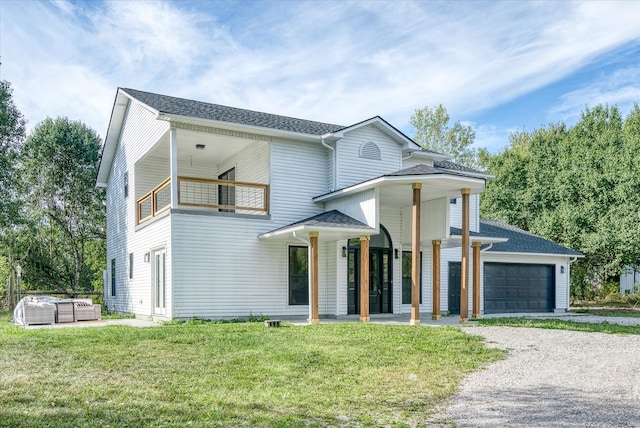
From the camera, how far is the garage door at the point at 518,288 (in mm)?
20156

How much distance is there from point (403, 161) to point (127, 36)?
9.21 meters

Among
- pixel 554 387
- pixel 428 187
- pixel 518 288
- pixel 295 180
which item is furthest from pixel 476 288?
pixel 554 387

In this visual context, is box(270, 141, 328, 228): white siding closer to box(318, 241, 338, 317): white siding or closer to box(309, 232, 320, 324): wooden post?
box(318, 241, 338, 317): white siding

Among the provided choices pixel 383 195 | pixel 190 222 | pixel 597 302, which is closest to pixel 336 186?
pixel 383 195

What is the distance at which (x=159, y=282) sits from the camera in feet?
50.7

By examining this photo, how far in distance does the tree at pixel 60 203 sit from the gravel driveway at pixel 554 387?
2297 centimetres

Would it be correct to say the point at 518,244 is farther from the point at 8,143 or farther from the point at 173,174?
the point at 8,143

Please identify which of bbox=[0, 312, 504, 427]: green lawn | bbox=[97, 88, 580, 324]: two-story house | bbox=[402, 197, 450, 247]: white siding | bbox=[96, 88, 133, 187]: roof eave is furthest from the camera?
bbox=[96, 88, 133, 187]: roof eave

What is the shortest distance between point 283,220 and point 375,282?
137 inches

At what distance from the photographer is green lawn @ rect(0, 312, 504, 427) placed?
5.45 metres

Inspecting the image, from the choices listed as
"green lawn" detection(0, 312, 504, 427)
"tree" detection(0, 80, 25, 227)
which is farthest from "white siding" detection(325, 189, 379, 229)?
"tree" detection(0, 80, 25, 227)

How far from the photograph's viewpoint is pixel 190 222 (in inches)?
558

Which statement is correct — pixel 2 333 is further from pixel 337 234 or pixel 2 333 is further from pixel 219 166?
pixel 219 166

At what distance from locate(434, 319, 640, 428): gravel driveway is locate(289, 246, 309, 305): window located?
6621 mm
